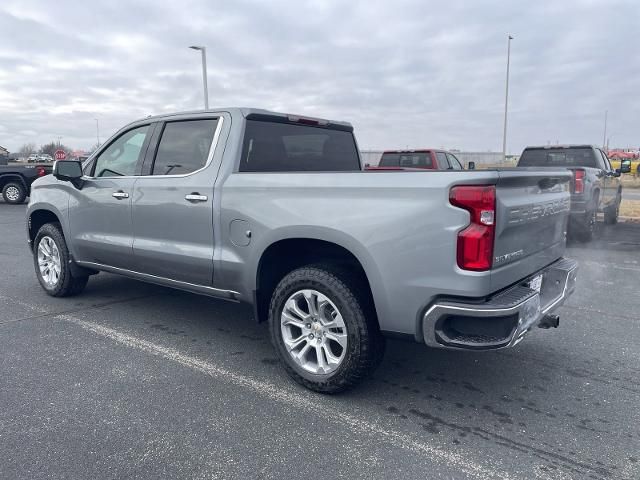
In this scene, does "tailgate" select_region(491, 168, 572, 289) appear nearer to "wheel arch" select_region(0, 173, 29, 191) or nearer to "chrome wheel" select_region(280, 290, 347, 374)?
"chrome wheel" select_region(280, 290, 347, 374)

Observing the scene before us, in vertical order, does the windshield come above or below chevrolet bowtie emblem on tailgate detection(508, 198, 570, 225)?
above

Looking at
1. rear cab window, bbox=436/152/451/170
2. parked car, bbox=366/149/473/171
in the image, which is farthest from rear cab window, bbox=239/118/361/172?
rear cab window, bbox=436/152/451/170

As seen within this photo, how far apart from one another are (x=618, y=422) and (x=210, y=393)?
2469 mm

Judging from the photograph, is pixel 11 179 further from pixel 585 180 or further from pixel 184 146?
pixel 585 180

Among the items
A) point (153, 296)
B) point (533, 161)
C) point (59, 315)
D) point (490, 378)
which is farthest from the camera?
point (533, 161)

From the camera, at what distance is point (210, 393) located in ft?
10.9

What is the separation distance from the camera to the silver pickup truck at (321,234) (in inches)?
109

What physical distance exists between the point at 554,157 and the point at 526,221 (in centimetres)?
874

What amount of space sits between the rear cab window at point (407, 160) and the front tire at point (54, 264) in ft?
29.1

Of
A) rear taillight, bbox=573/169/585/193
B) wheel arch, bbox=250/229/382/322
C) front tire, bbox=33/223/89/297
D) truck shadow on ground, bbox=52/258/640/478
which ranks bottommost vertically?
truck shadow on ground, bbox=52/258/640/478

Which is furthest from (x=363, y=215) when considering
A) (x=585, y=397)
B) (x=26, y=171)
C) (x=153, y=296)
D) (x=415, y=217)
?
(x=26, y=171)

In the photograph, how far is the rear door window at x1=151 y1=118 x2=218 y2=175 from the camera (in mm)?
4047

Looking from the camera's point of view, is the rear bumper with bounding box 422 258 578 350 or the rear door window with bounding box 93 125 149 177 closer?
the rear bumper with bounding box 422 258 578 350

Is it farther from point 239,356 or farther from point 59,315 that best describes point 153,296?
point 239,356
